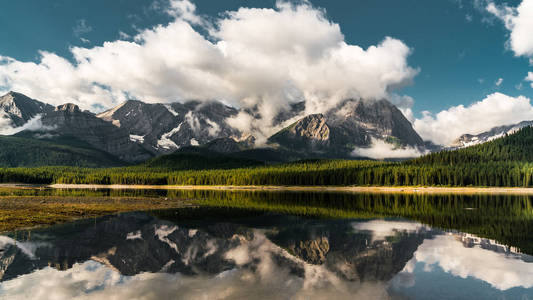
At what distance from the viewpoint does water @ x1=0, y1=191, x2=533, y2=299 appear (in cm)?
2144

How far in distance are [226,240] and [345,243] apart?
13959mm

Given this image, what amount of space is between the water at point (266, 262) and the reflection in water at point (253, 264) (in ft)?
0.29

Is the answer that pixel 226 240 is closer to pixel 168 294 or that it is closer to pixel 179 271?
pixel 179 271

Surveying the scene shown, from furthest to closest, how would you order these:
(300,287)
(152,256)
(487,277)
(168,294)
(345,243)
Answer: (345,243), (152,256), (487,277), (300,287), (168,294)

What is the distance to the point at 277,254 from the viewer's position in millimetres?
32094

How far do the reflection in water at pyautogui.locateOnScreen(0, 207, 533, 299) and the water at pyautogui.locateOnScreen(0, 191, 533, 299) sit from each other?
0.29 feet

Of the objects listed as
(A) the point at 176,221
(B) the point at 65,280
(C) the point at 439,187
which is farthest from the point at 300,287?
(C) the point at 439,187

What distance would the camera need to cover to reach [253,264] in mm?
28156

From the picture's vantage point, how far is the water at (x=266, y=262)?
2144 centimetres

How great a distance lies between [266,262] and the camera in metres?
28.8

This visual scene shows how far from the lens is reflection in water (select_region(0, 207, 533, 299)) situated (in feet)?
70.3

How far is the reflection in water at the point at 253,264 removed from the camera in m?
21.4

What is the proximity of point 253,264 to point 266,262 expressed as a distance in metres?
1.31

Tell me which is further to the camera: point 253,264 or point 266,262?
point 266,262
